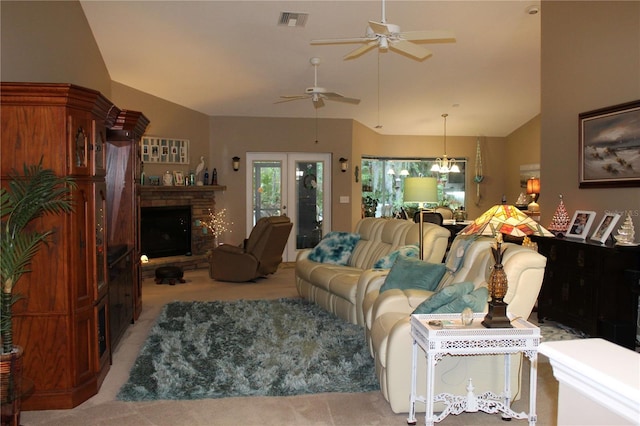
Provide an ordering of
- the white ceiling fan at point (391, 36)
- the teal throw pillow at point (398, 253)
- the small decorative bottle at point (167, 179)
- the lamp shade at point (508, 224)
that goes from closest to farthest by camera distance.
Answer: the lamp shade at point (508, 224) → the white ceiling fan at point (391, 36) → the teal throw pillow at point (398, 253) → the small decorative bottle at point (167, 179)

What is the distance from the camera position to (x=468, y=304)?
10.1 ft

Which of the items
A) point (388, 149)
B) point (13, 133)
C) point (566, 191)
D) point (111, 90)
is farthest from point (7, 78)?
point (388, 149)

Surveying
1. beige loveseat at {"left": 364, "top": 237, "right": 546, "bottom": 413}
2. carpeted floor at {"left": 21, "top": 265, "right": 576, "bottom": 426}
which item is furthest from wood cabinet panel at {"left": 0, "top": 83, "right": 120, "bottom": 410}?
beige loveseat at {"left": 364, "top": 237, "right": 546, "bottom": 413}

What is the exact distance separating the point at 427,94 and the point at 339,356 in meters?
5.54

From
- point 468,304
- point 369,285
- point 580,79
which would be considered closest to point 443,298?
point 468,304

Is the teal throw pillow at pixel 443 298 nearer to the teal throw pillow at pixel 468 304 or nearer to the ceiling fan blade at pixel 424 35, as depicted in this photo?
the teal throw pillow at pixel 468 304

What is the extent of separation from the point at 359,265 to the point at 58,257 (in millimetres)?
3493

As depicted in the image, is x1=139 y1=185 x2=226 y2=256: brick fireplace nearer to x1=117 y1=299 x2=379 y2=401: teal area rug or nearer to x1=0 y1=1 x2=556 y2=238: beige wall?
x1=0 y1=1 x2=556 y2=238: beige wall

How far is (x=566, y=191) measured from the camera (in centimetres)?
546

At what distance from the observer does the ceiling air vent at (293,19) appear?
218 inches

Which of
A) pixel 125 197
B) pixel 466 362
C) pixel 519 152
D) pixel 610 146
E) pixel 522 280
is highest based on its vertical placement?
pixel 519 152

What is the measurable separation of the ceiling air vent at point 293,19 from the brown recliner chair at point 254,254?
8.99ft

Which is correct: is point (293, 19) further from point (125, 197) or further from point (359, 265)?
point (359, 265)

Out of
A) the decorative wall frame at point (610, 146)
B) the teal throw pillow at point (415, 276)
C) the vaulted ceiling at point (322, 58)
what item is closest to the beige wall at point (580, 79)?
the decorative wall frame at point (610, 146)
